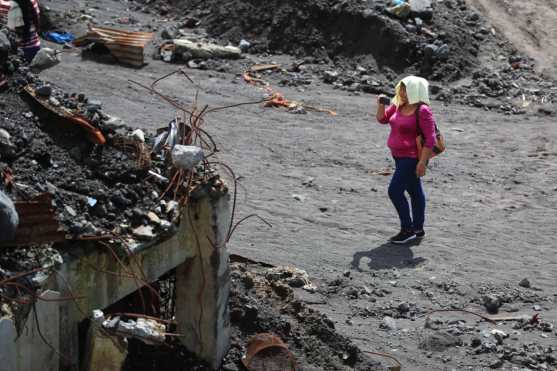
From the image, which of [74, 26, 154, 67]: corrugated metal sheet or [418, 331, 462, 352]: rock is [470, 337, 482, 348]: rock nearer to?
[418, 331, 462, 352]: rock

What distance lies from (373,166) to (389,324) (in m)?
4.54

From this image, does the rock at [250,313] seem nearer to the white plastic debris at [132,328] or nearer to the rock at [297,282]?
the white plastic debris at [132,328]

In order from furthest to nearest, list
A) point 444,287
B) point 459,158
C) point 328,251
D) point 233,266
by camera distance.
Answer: point 459,158
point 328,251
point 444,287
point 233,266

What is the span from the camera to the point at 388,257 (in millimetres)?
10828

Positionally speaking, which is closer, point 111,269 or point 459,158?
point 111,269

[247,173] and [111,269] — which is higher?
[111,269]

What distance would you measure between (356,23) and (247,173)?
5.92 meters

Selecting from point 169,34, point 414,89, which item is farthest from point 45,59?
point 414,89

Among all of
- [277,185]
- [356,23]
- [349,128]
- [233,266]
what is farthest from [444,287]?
[356,23]

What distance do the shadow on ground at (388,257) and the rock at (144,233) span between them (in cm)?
439

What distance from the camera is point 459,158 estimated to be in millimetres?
14109

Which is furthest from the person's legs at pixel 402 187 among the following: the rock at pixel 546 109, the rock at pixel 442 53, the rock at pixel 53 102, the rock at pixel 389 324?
the rock at pixel 442 53

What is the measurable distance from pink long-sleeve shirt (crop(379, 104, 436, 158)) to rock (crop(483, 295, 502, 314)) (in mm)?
1661

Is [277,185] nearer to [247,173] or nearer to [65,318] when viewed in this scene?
[247,173]
